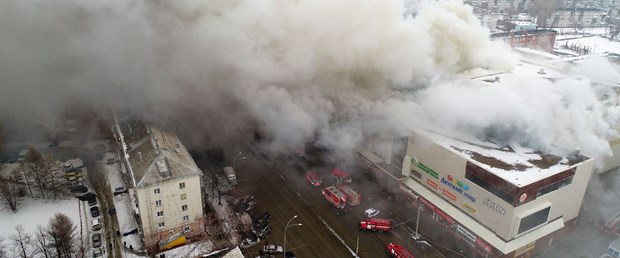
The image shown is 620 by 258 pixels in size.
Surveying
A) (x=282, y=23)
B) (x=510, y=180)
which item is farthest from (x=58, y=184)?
(x=510, y=180)

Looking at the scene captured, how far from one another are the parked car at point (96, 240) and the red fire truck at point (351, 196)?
10603 mm

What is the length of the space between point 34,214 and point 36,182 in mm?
1952

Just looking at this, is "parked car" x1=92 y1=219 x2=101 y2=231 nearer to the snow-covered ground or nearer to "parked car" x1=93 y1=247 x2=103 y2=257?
"parked car" x1=93 y1=247 x2=103 y2=257

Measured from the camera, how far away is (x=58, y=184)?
20250 mm

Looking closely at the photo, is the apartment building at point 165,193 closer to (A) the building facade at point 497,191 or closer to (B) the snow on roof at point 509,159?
(A) the building facade at point 497,191

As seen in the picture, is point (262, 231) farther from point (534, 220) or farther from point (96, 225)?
point (534, 220)

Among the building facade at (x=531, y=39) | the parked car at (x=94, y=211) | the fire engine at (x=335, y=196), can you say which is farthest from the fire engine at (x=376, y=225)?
the building facade at (x=531, y=39)

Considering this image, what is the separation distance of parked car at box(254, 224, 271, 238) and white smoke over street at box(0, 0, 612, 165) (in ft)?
19.3

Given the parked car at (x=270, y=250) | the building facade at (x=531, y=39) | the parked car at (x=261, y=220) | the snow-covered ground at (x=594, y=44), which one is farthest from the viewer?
the snow-covered ground at (x=594, y=44)

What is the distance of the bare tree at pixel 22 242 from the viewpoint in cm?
1612

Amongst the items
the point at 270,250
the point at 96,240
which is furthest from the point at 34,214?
the point at 270,250

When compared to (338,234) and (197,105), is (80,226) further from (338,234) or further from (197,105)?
(338,234)

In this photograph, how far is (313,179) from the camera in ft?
71.8

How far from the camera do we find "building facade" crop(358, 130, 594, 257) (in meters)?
16.0
